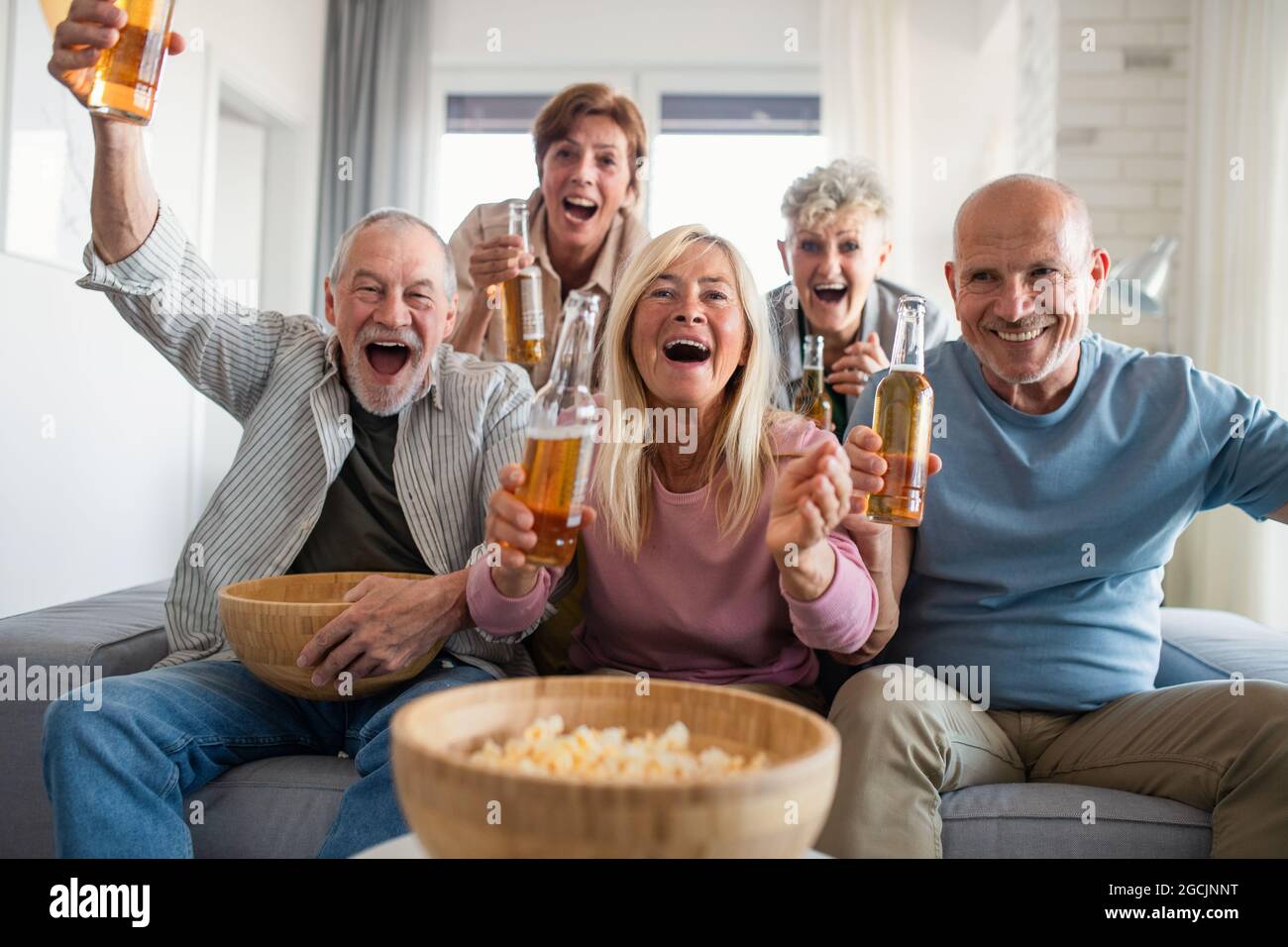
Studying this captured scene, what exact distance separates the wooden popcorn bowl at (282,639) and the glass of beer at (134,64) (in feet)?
2.10

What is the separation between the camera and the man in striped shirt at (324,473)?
5.26 ft

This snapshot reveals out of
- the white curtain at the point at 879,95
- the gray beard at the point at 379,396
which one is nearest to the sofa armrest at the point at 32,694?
the gray beard at the point at 379,396

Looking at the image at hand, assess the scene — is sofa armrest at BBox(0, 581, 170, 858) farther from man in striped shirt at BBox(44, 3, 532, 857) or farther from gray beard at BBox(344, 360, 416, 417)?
gray beard at BBox(344, 360, 416, 417)

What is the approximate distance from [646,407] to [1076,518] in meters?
0.70

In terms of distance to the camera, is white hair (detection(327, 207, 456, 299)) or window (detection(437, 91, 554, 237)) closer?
white hair (detection(327, 207, 456, 299))

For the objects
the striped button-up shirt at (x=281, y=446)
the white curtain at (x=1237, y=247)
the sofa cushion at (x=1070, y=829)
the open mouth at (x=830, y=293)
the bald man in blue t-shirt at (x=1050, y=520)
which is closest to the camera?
the sofa cushion at (x=1070, y=829)

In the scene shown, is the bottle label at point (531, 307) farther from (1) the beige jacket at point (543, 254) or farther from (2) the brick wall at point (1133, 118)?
(2) the brick wall at point (1133, 118)

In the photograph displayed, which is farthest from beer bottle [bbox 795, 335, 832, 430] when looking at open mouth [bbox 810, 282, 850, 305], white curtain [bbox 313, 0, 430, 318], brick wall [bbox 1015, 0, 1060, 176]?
white curtain [bbox 313, 0, 430, 318]

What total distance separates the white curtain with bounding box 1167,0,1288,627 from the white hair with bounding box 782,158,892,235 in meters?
1.69

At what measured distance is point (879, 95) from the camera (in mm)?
5629

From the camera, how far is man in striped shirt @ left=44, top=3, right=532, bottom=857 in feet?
5.26

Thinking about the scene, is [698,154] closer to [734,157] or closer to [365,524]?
[734,157]

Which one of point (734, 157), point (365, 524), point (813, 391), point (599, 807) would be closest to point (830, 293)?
point (813, 391)

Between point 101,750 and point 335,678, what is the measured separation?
31 centimetres
